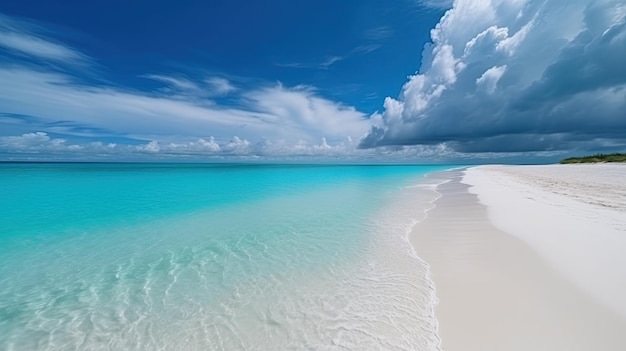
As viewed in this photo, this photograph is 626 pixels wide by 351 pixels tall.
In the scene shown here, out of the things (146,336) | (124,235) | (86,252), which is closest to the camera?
(146,336)

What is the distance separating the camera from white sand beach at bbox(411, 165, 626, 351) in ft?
10.8

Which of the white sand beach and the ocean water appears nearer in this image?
the white sand beach

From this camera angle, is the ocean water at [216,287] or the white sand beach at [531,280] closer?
the white sand beach at [531,280]

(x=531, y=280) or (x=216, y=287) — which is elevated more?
(x=531, y=280)

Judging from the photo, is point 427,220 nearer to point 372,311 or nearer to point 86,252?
point 372,311

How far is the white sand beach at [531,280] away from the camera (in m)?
3.29

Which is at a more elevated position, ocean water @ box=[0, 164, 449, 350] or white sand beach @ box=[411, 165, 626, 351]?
white sand beach @ box=[411, 165, 626, 351]

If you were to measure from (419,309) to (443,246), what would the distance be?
3.53m

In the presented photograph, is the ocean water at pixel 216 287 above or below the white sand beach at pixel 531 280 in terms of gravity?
below

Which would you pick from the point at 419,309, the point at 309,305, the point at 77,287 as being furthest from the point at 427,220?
the point at 77,287

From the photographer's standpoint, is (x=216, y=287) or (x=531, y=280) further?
(x=216, y=287)

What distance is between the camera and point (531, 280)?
4.73 metres

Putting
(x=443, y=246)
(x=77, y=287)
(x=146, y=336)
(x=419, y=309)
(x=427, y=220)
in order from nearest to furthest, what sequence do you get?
1. (x=146, y=336)
2. (x=419, y=309)
3. (x=77, y=287)
4. (x=443, y=246)
5. (x=427, y=220)

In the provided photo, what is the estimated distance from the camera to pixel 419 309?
409 cm
